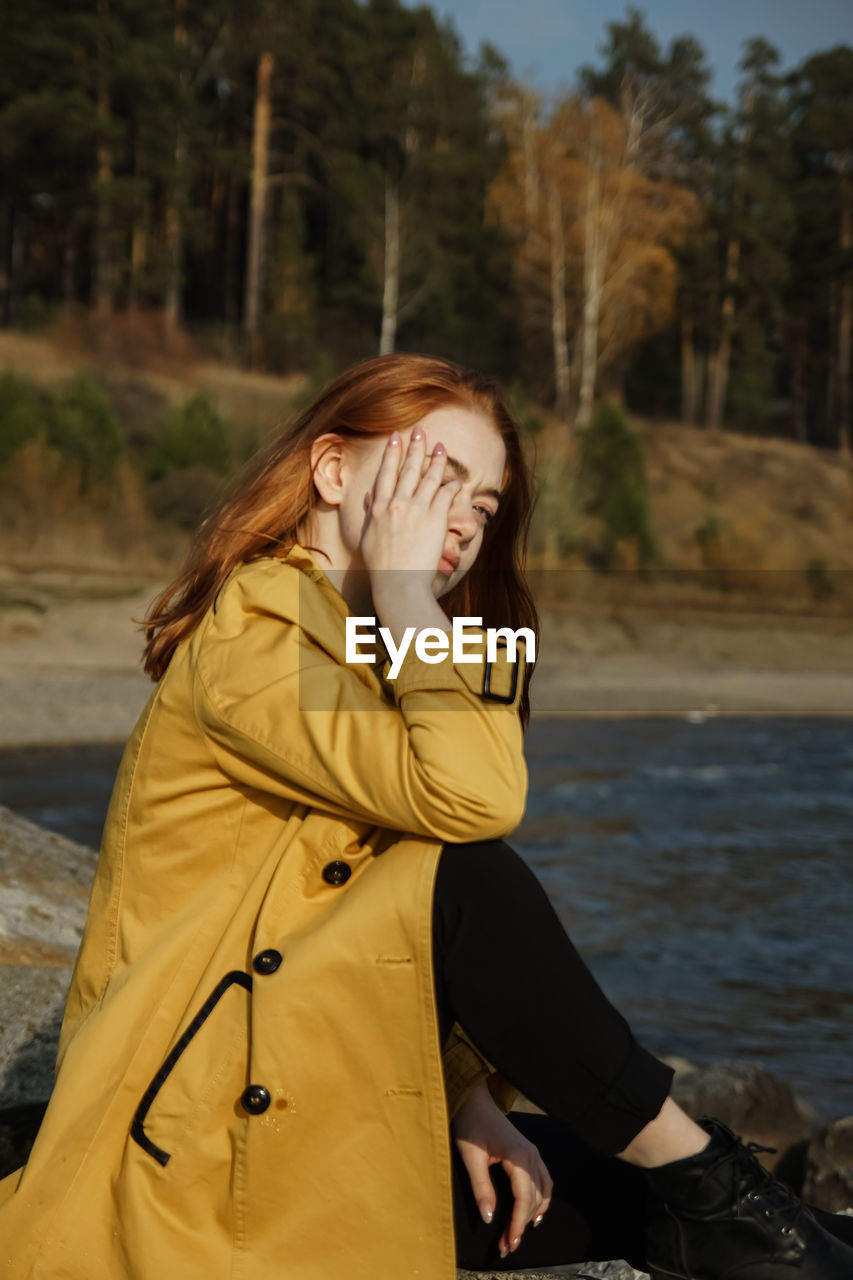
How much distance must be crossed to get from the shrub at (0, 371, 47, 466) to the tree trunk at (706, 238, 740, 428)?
61.1 ft

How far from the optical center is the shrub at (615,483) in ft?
68.1

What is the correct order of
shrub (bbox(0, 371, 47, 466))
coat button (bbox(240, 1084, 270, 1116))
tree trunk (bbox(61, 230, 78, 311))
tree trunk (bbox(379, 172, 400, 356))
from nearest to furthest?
coat button (bbox(240, 1084, 270, 1116)) < shrub (bbox(0, 371, 47, 466)) < tree trunk (bbox(379, 172, 400, 356)) < tree trunk (bbox(61, 230, 78, 311))

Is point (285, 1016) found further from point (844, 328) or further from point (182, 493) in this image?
point (844, 328)

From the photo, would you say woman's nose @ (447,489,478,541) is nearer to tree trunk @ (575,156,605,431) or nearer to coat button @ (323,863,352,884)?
coat button @ (323,863,352,884)

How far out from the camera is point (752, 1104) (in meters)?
4.03

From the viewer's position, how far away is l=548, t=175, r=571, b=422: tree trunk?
28.1m

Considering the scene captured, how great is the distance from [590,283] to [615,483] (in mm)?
7358

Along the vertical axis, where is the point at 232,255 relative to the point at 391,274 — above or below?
above

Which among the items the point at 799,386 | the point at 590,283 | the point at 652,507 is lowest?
the point at 652,507

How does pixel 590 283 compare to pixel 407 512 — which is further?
pixel 590 283

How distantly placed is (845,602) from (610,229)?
10.6m

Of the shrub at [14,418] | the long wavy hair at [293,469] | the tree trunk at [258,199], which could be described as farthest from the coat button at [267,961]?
the tree trunk at [258,199]

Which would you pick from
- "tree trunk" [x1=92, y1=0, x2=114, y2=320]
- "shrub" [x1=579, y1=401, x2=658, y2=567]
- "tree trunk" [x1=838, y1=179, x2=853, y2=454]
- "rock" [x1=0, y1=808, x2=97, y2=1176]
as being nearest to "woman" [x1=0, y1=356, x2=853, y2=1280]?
"rock" [x1=0, y1=808, x2=97, y2=1176]

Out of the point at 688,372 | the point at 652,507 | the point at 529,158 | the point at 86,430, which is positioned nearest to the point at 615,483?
the point at 652,507
